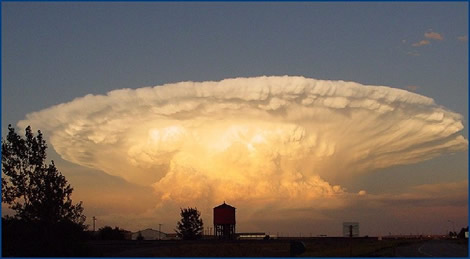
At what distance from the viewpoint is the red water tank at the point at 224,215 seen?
114 meters

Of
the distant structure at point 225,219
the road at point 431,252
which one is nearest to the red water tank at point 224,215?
the distant structure at point 225,219

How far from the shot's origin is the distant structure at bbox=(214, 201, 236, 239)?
114 metres

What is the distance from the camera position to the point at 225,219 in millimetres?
113562

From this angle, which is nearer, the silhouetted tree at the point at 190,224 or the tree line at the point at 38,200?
the tree line at the point at 38,200

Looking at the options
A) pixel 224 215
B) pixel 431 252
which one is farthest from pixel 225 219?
pixel 431 252

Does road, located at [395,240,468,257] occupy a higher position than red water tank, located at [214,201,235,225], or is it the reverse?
red water tank, located at [214,201,235,225]

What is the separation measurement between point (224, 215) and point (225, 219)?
0.73m

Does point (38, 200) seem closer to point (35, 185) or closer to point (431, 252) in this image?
point (35, 185)

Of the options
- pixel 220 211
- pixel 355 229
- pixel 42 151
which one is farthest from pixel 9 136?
pixel 220 211

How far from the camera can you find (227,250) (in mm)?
72375

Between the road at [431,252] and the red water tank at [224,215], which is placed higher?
the red water tank at [224,215]

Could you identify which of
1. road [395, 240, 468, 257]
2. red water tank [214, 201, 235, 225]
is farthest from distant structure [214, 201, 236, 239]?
road [395, 240, 468, 257]

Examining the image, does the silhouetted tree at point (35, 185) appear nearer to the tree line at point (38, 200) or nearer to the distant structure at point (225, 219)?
the tree line at point (38, 200)

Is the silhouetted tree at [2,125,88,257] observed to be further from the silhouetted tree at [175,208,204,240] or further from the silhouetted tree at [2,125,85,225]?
the silhouetted tree at [175,208,204,240]
